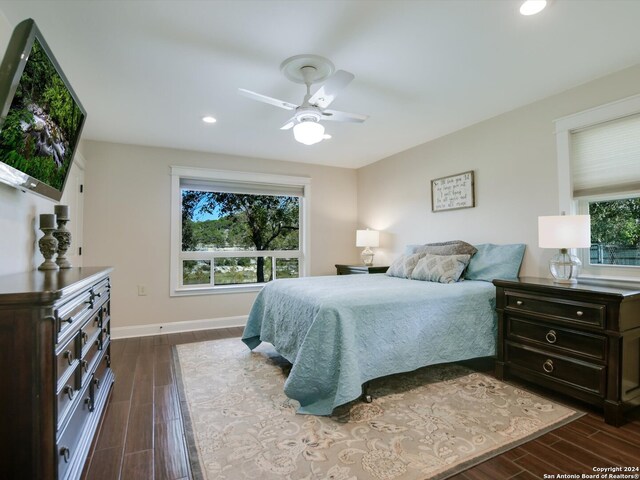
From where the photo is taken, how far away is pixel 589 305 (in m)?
2.17

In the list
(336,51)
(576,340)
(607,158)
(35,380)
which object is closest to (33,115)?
(35,380)

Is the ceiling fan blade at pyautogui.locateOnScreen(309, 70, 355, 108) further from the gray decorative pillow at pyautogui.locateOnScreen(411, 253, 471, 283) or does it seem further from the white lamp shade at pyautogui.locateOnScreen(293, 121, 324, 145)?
the gray decorative pillow at pyautogui.locateOnScreen(411, 253, 471, 283)

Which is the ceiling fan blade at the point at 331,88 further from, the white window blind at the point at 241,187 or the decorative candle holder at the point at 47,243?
the white window blind at the point at 241,187

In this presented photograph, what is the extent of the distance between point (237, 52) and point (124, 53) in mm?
733

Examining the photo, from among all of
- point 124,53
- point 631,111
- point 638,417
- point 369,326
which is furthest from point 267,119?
point 638,417

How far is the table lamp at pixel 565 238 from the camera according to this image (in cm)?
239

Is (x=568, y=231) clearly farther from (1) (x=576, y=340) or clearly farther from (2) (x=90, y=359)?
(2) (x=90, y=359)

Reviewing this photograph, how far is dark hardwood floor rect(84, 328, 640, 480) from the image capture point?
165 centimetres

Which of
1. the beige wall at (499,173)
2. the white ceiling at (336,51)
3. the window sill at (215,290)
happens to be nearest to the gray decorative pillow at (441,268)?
the beige wall at (499,173)

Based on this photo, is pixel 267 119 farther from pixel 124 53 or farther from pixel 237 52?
pixel 124 53

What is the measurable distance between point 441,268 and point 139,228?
3.51 meters

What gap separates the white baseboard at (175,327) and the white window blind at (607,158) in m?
4.04

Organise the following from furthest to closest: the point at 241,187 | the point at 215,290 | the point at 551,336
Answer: the point at 241,187, the point at 215,290, the point at 551,336

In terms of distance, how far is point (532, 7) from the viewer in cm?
181
